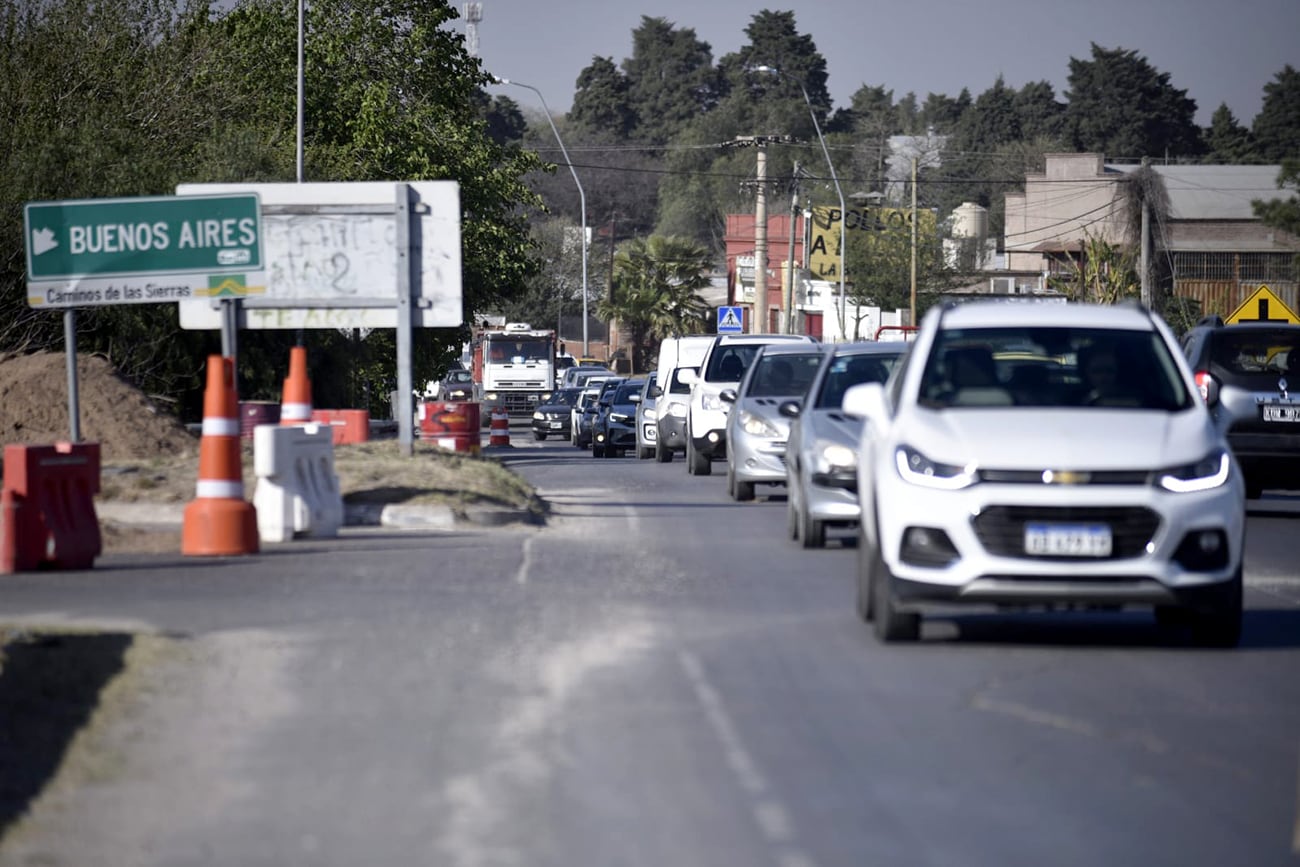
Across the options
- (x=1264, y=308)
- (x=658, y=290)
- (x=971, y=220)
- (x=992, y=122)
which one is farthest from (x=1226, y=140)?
(x=1264, y=308)

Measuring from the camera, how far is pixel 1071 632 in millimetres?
10312

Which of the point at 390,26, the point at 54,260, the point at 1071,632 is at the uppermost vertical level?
the point at 390,26

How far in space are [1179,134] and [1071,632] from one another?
4877 inches

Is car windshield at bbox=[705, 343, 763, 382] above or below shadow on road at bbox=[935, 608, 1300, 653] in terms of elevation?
above

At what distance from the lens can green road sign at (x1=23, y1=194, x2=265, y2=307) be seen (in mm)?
17109

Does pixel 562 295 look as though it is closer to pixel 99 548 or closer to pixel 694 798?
pixel 99 548

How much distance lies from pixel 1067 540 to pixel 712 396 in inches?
627

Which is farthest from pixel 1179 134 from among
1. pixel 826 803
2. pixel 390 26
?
pixel 826 803

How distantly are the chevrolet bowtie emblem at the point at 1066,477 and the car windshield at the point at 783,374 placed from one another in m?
10.7

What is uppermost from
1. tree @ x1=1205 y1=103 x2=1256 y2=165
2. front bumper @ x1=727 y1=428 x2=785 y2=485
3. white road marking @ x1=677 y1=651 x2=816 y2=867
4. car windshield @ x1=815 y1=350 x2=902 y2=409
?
tree @ x1=1205 y1=103 x2=1256 y2=165

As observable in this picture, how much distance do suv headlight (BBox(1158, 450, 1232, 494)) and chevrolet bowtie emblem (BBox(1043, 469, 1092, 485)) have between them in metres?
0.40

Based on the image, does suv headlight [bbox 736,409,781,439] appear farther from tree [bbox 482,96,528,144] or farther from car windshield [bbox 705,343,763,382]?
tree [bbox 482,96,528,144]

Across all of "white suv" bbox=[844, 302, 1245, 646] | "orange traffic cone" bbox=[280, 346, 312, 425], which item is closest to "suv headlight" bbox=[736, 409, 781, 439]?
Answer: "orange traffic cone" bbox=[280, 346, 312, 425]

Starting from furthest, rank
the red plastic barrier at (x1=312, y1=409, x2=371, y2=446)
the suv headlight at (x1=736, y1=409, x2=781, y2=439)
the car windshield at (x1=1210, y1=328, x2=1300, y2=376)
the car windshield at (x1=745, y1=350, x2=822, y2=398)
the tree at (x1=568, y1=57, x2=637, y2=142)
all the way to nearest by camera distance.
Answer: the tree at (x1=568, y1=57, x2=637, y2=142), the red plastic barrier at (x1=312, y1=409, x2=371, y2=446), the car windshield at (x1=745, y1=350, x2=822, y2=398), the suv headlight at (x1=736, y1=409, x2=781, y2=439), the car windshield at (x1=1210, y1=328, x2=1300, y2=376)
